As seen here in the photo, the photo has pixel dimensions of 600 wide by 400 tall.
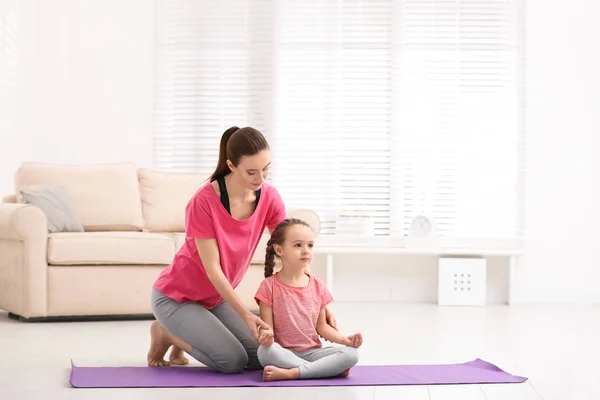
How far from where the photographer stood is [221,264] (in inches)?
128

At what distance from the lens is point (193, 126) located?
6520 mm

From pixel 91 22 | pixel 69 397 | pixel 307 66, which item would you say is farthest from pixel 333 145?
pixel 69 397

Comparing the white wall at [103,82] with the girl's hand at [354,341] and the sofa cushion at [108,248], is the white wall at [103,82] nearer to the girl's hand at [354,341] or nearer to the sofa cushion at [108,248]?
the sofa cushion at [108,248]

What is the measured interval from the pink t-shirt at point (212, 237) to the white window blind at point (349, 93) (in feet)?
10.2

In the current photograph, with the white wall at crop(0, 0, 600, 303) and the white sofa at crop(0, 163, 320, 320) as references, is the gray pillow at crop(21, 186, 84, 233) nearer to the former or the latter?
the white sofa at crop(0, 163, 320, 320)

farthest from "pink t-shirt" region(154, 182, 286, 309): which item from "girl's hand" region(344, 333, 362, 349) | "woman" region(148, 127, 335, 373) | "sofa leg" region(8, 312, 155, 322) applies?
"sofa leg" region(8, 312, 155, 322)

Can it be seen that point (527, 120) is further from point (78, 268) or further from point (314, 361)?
point (314, 361)

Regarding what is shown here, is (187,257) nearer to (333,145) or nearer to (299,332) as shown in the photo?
(299,332)

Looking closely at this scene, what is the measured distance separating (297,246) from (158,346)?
0.70 m

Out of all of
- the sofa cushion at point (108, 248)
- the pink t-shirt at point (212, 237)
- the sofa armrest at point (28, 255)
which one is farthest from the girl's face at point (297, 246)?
the sofa armrest at point (28, 255)

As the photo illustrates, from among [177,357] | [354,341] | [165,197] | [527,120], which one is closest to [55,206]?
[165,197]

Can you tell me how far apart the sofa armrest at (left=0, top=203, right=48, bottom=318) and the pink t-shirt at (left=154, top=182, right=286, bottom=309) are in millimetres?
1668

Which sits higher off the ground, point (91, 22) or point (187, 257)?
point (91, 22)

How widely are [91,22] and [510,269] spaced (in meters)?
3.43
